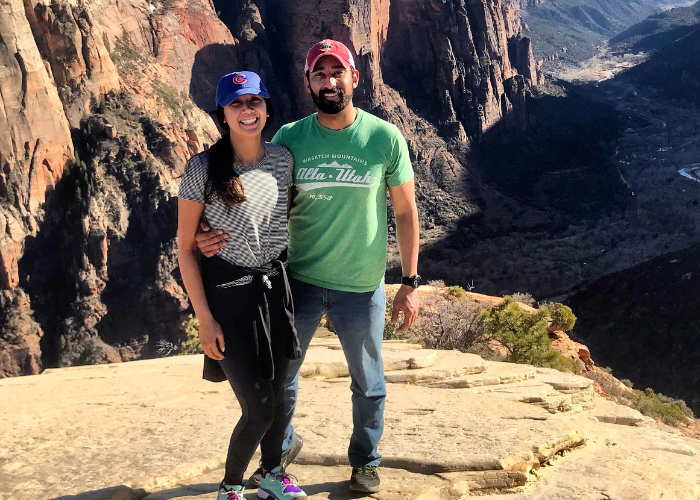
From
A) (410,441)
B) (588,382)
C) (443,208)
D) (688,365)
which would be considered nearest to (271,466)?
(410,441)

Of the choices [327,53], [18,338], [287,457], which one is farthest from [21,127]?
[327,53]

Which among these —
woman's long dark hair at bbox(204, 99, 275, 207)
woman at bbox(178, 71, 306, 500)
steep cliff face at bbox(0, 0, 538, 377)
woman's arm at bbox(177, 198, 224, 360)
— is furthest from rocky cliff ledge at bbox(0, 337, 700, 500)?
steep cliff face at bbox(0, 0, 538, 377)

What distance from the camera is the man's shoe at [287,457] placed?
416 centimetres

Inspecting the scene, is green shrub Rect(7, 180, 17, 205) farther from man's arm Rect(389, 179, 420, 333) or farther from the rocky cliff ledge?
man's arm Rect(389, 179, 420, 333)

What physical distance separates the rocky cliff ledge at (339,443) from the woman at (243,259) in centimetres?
96

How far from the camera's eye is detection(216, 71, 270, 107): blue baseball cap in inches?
141

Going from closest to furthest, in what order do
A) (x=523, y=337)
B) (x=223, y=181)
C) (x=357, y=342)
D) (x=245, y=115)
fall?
(x=223, y=181), (x=245, y=115), (x=357, y=342), (x=523, y=337)

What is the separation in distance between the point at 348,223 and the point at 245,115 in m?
0.88

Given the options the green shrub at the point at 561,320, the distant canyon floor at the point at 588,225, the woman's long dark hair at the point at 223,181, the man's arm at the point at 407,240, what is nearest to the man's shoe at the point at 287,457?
the man's arm at the point at 407,240

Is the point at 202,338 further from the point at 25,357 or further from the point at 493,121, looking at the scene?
the point at 493,121

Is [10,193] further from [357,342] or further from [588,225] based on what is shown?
[588,225]

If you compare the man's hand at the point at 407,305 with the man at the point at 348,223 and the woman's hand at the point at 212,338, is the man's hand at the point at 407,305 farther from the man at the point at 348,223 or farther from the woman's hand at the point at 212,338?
the woman's hand at the point at 212,338

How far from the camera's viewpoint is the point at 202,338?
353cm

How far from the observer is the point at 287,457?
4.48m
